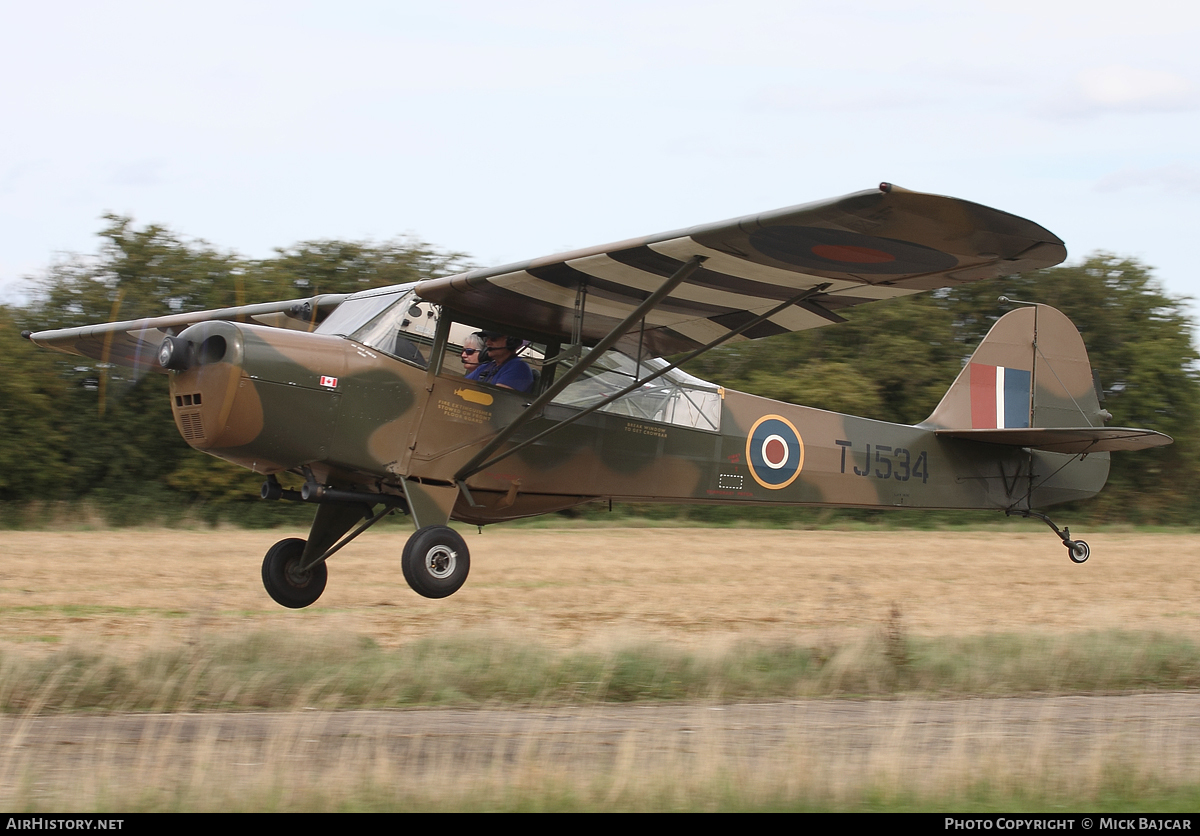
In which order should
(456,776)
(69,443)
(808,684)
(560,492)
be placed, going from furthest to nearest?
1. (69,443)
2. (560,492)
3. (808,684)
4. (456,776)

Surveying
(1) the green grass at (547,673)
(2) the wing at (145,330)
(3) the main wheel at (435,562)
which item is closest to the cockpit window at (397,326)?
(3) the main wheel at (435,562)

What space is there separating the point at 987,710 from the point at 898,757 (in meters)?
1.73

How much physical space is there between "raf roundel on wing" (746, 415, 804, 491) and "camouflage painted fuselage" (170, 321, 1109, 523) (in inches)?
0.5

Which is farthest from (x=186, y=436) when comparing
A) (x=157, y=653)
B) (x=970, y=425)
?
(x=970, y=425)

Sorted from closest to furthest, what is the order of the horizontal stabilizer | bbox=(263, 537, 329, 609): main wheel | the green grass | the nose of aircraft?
Result: the green grass
the nose of aircraft
bbox=(263, 537, 329, 609): main wheel
the horizontal stabilizer

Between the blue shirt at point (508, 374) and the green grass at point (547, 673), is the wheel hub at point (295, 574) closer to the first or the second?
the green grass at point (547, 673)

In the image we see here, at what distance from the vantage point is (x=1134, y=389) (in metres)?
26.3

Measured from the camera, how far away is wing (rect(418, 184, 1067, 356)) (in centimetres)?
617

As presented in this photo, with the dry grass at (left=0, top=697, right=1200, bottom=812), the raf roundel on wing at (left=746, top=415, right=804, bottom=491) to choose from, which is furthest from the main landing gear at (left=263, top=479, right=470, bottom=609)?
the raf roundel on wing at (left=746, top=415, right=804, bottom=491)

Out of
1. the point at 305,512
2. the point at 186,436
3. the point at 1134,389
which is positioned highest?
the point at 1134,389

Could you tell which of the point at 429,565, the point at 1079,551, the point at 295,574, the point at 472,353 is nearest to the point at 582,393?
the point at 472,353

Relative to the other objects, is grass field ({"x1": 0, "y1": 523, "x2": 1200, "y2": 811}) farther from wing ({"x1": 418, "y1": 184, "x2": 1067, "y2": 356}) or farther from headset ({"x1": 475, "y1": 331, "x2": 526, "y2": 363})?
wing ({"x1": 418, "y1": 184, "x2": 1067, "y2": 356})

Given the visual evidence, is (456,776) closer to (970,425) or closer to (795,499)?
(795,499)

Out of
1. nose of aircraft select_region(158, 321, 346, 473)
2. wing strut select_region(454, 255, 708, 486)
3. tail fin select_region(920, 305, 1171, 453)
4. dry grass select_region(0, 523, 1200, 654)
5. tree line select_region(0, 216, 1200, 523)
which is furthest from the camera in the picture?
tree line select_region(0, 216, 1200, 523)
